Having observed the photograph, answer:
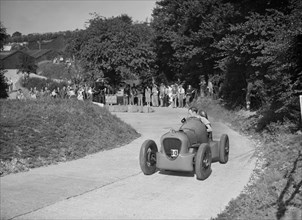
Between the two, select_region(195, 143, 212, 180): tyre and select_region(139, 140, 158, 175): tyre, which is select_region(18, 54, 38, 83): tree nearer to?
select_region(139, 140, 158, 175): tyre

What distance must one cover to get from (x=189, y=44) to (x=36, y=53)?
67.3 metres

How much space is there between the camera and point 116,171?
9.76 meters

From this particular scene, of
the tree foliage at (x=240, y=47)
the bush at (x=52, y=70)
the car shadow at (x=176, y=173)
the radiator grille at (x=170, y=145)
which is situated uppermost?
the bush at (x=52, y=70)

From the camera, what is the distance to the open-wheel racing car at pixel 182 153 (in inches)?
336

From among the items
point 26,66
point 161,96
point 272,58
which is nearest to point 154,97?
point 161,96

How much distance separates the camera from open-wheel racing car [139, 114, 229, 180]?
8531 millimetres

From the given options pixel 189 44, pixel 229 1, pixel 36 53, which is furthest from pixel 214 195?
pixel 36 53

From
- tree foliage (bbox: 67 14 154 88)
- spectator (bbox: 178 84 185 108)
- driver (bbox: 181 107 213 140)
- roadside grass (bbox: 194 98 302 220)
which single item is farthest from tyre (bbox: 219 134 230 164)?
tree foliage (bbox: 67 14 154 88)

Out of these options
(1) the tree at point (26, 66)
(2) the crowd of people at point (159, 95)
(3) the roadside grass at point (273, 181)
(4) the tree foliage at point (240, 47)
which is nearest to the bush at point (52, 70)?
(1) the tree at point (26, 66)

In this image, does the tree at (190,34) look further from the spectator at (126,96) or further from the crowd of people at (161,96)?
the spectator at (126,96)

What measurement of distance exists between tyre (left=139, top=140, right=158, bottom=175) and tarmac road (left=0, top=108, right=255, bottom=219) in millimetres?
194

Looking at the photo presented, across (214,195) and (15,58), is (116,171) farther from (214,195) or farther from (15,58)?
(15,58)

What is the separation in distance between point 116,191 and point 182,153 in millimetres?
1729

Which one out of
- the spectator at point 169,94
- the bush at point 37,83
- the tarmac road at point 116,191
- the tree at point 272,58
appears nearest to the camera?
the tarmac road at point 116,191
